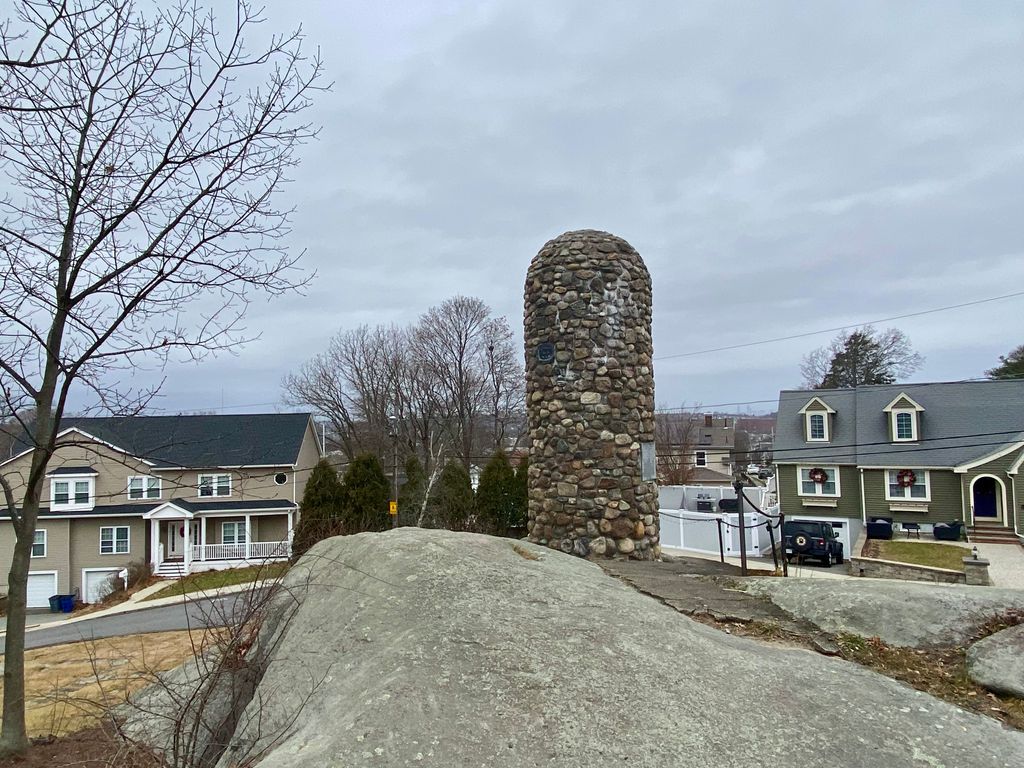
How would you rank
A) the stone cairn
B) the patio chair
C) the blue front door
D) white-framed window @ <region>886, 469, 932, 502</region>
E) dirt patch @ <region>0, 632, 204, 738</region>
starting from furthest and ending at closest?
white-framed window @ <region>886, 469, 932, 502</region> → the blue front door → the patio chair → the stone cairn → dirt patch @ <region>0, 632, 204, 738</region>

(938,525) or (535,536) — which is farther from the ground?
(535,536)

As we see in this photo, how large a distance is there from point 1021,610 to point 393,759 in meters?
4.23

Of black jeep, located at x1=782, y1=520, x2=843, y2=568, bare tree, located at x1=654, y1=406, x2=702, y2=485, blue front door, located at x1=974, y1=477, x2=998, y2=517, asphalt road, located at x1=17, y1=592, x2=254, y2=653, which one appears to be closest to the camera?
asphalt road, located at x1=17, y1=592, x2=254, y2=653

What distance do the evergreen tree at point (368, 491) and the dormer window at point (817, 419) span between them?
16330 millimetres

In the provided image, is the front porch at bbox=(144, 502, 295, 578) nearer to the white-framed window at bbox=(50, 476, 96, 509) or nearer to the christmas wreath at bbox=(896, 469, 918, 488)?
the white-framed window at bbox=(50, 476, 96, 509)

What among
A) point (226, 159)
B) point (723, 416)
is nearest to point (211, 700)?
point (226, 159)

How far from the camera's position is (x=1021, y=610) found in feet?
13.7

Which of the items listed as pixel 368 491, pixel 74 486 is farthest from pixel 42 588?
pixel 368 491

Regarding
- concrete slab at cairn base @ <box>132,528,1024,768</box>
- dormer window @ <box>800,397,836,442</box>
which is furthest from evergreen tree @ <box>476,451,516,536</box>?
concrete slab at cairn base @ <box>132,528,1024,768</box>

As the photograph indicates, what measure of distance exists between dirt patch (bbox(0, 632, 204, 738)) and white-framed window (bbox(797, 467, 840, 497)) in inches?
877

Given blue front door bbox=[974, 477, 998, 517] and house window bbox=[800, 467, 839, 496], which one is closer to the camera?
blue front door bbox=[974, 477, 998, 517]

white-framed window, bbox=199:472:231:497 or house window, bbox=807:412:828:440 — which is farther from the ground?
house window, bbox=807:412:828:440

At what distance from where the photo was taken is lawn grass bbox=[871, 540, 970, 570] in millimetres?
15711

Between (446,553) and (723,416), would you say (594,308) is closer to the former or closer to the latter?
(446,553)
